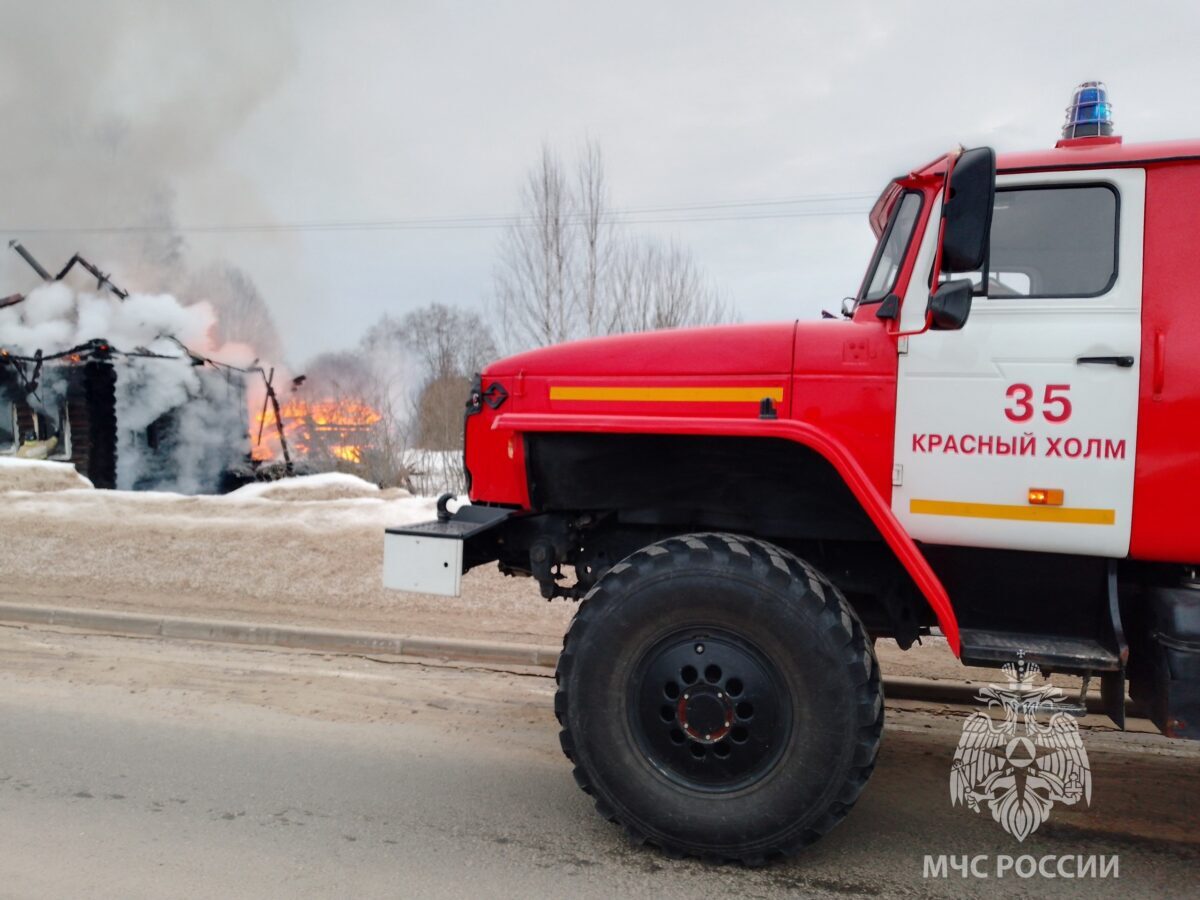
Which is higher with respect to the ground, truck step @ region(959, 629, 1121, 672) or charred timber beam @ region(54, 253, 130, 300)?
charred timber beam @ region(54, 253, 130, 300)

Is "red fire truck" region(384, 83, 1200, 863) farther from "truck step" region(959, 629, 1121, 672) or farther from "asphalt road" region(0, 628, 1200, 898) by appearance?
"asphalt road" region(0, 628, 1200, 898)

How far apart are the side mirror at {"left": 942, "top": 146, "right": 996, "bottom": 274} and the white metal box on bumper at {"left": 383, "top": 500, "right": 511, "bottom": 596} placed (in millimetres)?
2292

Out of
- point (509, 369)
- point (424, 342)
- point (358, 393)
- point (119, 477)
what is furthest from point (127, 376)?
point (509, 369)

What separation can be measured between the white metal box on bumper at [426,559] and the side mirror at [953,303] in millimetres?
2134

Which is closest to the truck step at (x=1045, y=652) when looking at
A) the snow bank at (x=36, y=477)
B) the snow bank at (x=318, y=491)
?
the snow bank at (x=318, y=491)

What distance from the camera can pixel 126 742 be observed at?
15.4 ft

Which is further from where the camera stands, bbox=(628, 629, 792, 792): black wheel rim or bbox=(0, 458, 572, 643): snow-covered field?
bbox=(0, 458, 572, 643): snow-covered field

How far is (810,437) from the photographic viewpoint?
336 centimetres

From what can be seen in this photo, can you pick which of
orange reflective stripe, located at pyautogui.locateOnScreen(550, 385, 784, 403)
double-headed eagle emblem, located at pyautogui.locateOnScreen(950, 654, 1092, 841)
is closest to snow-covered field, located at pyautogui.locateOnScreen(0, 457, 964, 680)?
double-headed eagle emblem, located at pyautogui.locateOnScreen(950, 654, 1092, 841)

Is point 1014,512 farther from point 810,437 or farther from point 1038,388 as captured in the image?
point 810,437

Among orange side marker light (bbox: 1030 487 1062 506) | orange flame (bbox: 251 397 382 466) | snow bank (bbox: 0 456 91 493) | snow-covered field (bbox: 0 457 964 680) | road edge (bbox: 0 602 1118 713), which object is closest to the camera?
orange side marker light (bbox: 1030 487 1062 506)

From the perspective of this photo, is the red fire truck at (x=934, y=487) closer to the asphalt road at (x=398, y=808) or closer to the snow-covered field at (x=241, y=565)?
the asphalt road at (x=398, y=808)

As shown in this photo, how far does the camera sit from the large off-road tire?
3.21 meters

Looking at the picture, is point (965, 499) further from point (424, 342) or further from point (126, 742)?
point (424, 342)
